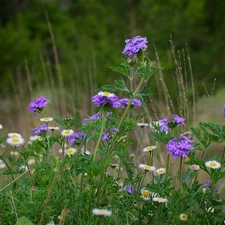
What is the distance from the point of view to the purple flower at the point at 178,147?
1.77m

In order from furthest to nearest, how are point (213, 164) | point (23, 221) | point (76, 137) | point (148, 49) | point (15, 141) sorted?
point (148, 49) → point (76, 137) → point (15, 141) → point (213, 164) → point (23, 221)

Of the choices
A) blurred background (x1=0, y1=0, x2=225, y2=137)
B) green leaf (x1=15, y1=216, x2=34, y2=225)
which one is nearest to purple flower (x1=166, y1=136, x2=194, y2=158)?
green leaf (x1=15, y1=216, x2=34, y2=225)

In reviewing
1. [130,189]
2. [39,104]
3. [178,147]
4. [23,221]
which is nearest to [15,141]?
[39,104]

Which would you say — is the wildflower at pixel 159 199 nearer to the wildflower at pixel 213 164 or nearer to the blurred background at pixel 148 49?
the wildflower at pixel 213 164

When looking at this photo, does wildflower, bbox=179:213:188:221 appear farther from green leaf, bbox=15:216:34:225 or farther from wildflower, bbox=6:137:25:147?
wildflower, bbox=6:137:25:147

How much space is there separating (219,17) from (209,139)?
18.5 feet

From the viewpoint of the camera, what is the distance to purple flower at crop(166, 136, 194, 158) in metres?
1.77

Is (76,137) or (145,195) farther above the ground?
(76,137)

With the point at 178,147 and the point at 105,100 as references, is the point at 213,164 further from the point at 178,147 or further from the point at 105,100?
the point at 105,100

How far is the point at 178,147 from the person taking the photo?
1.77 meters

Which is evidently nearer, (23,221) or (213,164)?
(23,221)

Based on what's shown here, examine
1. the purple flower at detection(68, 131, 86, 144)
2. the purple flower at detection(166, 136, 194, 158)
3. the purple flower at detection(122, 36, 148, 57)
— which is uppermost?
the purple flower at detection(122, 36, 148, 57)

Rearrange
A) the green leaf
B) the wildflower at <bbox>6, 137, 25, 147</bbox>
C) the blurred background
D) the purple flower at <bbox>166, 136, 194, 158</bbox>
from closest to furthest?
1. the green leaf
2. the purple flower at <bbox>166, 136, 194, 158</bbox>
3. the wildflower at <bbox>6, 137, 25, 147</bbox>
4. the blurred background

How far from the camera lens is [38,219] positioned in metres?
1.79
